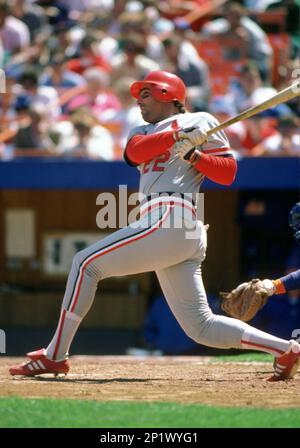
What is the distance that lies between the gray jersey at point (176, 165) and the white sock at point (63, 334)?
0.76m

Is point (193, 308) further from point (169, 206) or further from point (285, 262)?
point (285, 262)

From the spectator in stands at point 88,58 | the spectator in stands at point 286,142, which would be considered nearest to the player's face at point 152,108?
the spectator in stands at point 286,142

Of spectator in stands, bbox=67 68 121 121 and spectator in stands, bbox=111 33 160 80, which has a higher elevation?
spectator in stands, bbox=111 33 160 80

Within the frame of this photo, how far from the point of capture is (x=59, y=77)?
1136 cm

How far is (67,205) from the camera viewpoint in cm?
1151

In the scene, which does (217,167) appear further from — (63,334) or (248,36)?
(248,36)

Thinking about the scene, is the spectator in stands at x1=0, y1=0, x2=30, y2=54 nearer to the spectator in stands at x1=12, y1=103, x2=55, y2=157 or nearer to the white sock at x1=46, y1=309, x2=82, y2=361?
the spectator in stands at x1=12, y1=103, x2=55, y2=157

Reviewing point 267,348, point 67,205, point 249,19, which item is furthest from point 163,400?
point 249,19

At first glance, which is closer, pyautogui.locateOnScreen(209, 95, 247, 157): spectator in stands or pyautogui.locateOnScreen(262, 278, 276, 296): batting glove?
pyautogui.locateOnScreen(262, 278, 276, 296): batting glove

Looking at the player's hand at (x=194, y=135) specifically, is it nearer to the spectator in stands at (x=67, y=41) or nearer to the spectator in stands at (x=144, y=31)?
the spectator in stands at (x=144, y=31)

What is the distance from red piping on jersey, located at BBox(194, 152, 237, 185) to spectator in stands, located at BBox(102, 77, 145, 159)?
477cm

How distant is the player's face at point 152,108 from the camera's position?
→ 5.39 metres

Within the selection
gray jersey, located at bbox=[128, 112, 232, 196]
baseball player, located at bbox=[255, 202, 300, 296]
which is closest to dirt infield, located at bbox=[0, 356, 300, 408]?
baseball player, located at bbox=[255, 202, 300, 296]

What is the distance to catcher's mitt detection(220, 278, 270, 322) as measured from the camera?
17.6 feet
